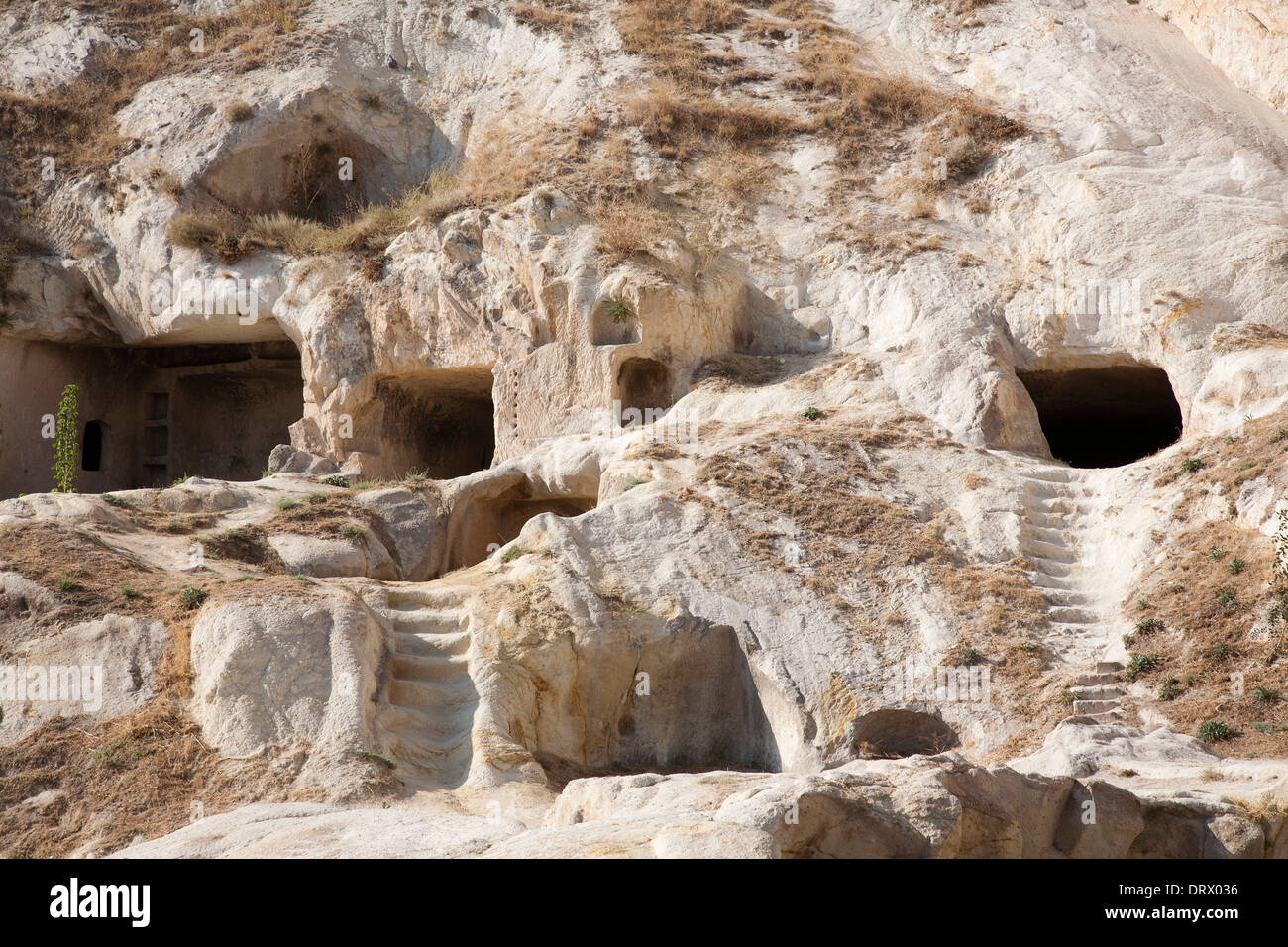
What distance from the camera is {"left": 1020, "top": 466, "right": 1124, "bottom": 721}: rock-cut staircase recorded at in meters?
13.2

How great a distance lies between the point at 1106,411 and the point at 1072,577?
6.44 meters

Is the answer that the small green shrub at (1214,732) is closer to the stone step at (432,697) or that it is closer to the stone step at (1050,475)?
the stone step at (1050,475)

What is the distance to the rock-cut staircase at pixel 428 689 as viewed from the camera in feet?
39.0

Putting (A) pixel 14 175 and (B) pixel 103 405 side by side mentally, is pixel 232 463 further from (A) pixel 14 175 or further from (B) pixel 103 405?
(A) pixel 14 175

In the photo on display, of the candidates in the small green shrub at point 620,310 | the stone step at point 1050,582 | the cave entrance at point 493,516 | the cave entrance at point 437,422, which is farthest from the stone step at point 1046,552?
the cave entrance at point 437,422

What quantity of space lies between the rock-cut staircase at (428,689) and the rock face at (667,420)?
6 centimetres

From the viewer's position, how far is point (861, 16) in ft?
84.5

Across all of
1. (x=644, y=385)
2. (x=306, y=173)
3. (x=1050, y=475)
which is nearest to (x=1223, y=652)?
(x=1050, y=475)

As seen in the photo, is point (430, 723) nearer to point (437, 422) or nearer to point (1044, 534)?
point (1044, 534)

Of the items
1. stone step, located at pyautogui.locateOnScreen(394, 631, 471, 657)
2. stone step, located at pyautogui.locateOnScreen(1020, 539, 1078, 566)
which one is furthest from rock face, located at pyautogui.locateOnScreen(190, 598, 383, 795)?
stone step, located at pyautogui.locateOnScreen(1020, 539, 1078, 566)

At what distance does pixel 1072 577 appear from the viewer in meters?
15.0

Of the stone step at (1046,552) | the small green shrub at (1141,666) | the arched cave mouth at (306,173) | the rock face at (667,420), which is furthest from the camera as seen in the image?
the arched cave mouth at (306,173)

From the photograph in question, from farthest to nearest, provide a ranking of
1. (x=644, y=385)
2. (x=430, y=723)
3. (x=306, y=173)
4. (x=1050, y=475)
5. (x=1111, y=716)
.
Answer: (x=306, y=173) → (x=644, y=385) → (x=1050, y=475) → (x=1111, y=716) → (x=430, y=723)

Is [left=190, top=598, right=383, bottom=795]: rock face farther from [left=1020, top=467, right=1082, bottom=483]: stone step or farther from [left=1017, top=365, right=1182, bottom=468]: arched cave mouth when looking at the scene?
[left=1017, top=365, right=1182, bottom=468]: arched cave mouth
